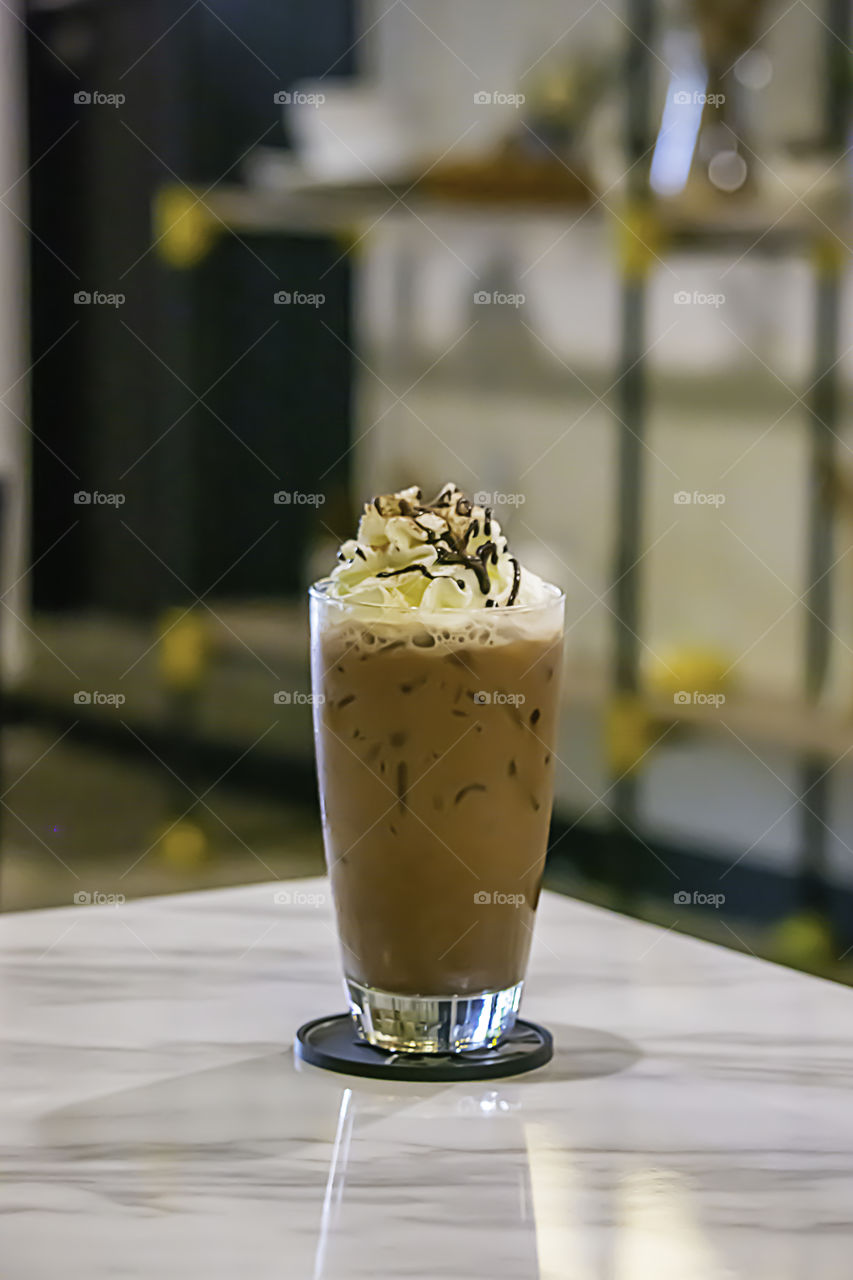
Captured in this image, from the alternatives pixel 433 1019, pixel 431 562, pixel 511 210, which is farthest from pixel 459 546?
pixel 511 210

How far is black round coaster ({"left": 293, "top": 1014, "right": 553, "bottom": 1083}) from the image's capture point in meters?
0.86

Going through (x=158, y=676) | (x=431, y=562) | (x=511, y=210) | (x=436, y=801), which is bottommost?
(x=158, y=676)

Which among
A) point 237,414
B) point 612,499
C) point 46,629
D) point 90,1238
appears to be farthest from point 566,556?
point 90,1238

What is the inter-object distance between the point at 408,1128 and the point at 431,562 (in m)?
0.28

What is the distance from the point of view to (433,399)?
3.39m

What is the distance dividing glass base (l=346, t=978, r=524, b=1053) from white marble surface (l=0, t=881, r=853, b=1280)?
0.14 feet

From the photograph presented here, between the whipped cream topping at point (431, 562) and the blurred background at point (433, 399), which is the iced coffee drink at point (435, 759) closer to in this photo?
the whipped cream topping at point (431, 562)

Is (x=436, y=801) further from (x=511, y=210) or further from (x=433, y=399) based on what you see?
(x=433, y=399)

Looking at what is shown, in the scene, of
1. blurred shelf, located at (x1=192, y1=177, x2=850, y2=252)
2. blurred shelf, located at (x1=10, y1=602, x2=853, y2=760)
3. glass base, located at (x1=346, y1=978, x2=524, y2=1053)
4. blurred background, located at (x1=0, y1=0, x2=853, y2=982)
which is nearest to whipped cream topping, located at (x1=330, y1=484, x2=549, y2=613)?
glass base, located at (x1=346, y1=978, x2=524, y2=1053)

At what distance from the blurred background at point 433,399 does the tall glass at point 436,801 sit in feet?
4.99

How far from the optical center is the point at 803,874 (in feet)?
8.62

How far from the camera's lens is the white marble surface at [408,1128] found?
66cm

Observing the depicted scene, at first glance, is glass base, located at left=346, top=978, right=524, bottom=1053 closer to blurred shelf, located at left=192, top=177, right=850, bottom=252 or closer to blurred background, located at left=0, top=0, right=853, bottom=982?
blurred background, located at left=0, top=0, right=853, bottom=982

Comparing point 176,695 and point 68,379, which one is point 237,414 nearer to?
point 68,379
